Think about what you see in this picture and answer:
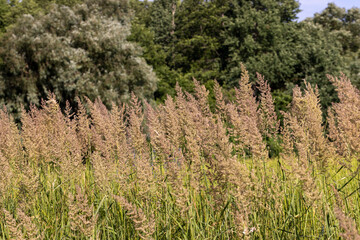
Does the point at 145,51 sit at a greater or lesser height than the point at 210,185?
greater

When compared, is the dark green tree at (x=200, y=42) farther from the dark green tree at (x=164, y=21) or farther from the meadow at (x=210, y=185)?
the meadow at (x=210, y=185)

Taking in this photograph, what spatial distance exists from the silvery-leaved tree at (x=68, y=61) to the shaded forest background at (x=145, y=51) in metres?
0.06

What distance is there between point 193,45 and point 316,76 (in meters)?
16.0

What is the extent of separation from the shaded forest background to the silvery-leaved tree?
0.21ft

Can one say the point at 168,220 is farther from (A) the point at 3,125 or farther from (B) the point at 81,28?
(B) the point at 81,28

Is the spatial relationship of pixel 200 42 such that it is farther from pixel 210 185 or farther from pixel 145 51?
pixel 210 185

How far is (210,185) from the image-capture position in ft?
8.96

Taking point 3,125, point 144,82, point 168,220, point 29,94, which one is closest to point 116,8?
point 144,82

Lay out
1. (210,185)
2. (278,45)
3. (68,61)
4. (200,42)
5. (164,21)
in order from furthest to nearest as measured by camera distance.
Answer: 1. (164,21)
2. (200,42)
3. (278,45)
4. (68,61)
5. (210,185)

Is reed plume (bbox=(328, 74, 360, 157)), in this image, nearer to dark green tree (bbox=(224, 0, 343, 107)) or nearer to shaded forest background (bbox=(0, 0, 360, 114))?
shaded forest background (bbox=(0, 0, 360, 114))

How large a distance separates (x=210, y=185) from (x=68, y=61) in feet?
69.6

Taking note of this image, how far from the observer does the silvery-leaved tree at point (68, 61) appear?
856 inches

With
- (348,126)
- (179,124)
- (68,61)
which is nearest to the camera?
(348,126)

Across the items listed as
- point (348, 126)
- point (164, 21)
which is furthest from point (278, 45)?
point (348, 126)
